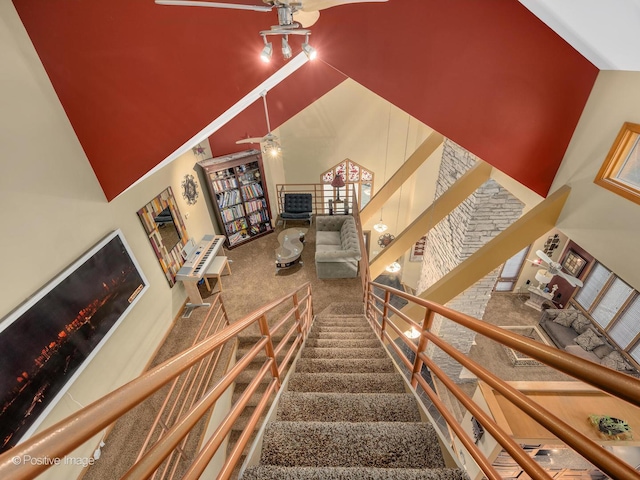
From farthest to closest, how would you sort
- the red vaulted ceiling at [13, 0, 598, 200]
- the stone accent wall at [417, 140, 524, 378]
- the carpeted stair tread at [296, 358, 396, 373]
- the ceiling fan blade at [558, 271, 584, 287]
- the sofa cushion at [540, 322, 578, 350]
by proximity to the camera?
the sofa cushion at [540, 322, 578, 350] < the stone accent wall at [417, 140, 524, 378] < the ceiling fan blade at [558, 271, 584, 287] < the carpeted stair tread at [296, 358, 396, 373] < the red vaulted ceiling at [13, 0, 598, 200]

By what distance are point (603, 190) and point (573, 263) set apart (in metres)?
7.76

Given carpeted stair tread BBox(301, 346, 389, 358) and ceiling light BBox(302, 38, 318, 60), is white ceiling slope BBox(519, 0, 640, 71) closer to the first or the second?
ceiling light BBox(302, 38, 318, 60)

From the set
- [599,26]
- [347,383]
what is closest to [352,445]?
[347,383]

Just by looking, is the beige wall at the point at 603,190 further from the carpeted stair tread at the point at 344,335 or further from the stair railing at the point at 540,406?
the carpeted stair tread at the point at 344,335

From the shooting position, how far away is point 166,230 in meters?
4.66

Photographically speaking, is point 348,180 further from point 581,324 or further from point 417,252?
point 581,324

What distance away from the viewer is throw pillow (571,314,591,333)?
267 inches

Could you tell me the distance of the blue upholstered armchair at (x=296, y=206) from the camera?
316 inches

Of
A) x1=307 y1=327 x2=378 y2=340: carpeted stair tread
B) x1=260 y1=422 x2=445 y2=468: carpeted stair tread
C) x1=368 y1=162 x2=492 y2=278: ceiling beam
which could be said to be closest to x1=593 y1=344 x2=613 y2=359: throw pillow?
x1=368 y1=162 x2=492 y2=278: ceiling beam

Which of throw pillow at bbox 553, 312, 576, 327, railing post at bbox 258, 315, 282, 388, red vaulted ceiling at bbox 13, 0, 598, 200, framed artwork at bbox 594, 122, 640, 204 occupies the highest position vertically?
red vaulted ceiling at bbox 13, 0, 598, 200

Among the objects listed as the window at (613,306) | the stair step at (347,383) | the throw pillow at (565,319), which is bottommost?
the throw pillow at (565,319)

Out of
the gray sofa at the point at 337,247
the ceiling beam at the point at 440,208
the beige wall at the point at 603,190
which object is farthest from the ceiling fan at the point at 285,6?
the gray sofa at the point at 337,247

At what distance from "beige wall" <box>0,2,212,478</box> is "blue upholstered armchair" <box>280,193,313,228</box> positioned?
4.66 metres

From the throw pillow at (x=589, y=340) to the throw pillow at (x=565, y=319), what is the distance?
0.46 meters
